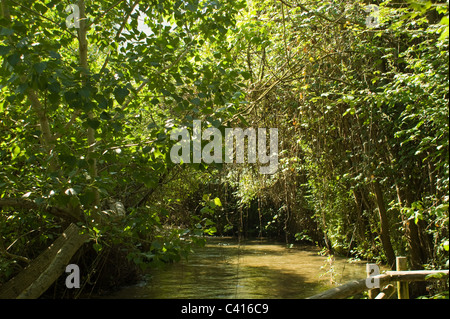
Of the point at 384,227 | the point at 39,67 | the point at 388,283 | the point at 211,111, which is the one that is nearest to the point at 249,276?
the point at 384,227

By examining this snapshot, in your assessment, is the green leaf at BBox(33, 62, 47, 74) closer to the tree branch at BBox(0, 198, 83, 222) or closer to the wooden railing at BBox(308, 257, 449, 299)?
the tree branch at BBox(0, 198, 83, 222)

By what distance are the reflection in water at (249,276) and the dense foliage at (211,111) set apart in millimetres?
1208

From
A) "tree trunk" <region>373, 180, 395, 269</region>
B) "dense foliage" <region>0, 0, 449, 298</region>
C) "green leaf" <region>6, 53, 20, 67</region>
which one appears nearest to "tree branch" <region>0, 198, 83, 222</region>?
"dense foliage" <region>0, 0, 449, 298</region>

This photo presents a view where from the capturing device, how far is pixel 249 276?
369 inches

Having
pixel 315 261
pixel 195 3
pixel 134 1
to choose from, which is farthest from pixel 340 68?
pixel 315 261

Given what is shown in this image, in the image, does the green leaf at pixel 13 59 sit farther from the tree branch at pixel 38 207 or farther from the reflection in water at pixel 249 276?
the reflection in water at pixel 249 276

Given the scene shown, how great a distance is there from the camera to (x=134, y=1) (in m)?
4.84

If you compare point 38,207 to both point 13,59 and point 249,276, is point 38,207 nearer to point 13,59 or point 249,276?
point 13,59

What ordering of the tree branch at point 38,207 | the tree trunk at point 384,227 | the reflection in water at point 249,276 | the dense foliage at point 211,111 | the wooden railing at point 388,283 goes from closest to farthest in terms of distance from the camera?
the dense foliage at point 211,111 → the wooden railing at point 388,283 → the tree branch at point 38,207 → the tree trunk at point 384,227 → the reflection in water at point 249,276

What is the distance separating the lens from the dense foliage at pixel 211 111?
148 inches

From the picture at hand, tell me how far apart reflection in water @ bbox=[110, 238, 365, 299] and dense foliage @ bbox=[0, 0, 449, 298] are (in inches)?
47.5

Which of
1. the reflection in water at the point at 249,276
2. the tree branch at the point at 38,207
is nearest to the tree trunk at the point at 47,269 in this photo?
the tree branch at the point at 38,207

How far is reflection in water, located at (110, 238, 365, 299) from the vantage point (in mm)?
7836
